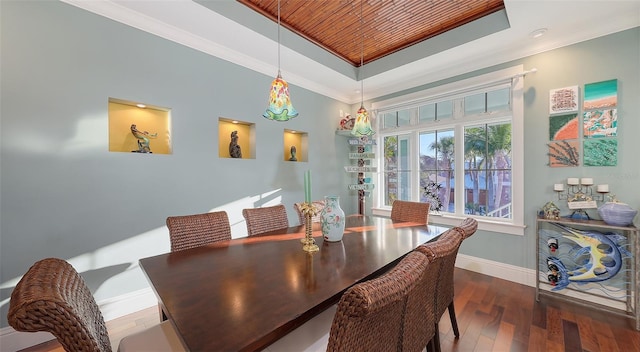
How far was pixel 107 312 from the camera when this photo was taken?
2072 mm

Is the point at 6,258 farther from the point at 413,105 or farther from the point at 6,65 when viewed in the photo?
the point at 413,105

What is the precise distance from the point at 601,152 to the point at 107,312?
4.69 m

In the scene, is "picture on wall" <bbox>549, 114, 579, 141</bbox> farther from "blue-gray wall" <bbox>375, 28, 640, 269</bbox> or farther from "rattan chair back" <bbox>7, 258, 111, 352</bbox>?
"rattan chair back" <bbox>7, 258, 111, 352</bbox>

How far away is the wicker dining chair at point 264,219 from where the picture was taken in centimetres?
204

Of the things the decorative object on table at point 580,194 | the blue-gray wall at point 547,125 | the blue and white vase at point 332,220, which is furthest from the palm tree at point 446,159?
the blue and white vase at point 332,220

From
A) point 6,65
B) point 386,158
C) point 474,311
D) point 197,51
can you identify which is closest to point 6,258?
point 6,65

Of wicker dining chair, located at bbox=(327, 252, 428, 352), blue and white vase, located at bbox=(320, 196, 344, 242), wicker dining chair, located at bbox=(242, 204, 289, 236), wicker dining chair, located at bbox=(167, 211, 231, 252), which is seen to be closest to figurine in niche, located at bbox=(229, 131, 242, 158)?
wicker dining chair, located at bbox=(242, 204, 289, 236)

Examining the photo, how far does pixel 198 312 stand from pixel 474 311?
2.35 m

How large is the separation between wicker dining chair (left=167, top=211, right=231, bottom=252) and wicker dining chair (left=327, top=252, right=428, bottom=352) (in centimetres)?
136

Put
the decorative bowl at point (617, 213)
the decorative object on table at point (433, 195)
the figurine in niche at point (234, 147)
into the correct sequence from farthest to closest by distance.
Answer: the decorative object on table at point (433, 195), the figurine in niche at point (234, 147), the decorative bowl at point (617, 213)

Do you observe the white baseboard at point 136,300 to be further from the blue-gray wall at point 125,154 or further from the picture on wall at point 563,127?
the picture on wall at point 563,127

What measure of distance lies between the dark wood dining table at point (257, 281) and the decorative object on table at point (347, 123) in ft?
8.32

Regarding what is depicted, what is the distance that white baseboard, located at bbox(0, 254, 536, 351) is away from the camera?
1719 millimetres

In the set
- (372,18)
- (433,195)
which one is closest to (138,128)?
(372,18)
